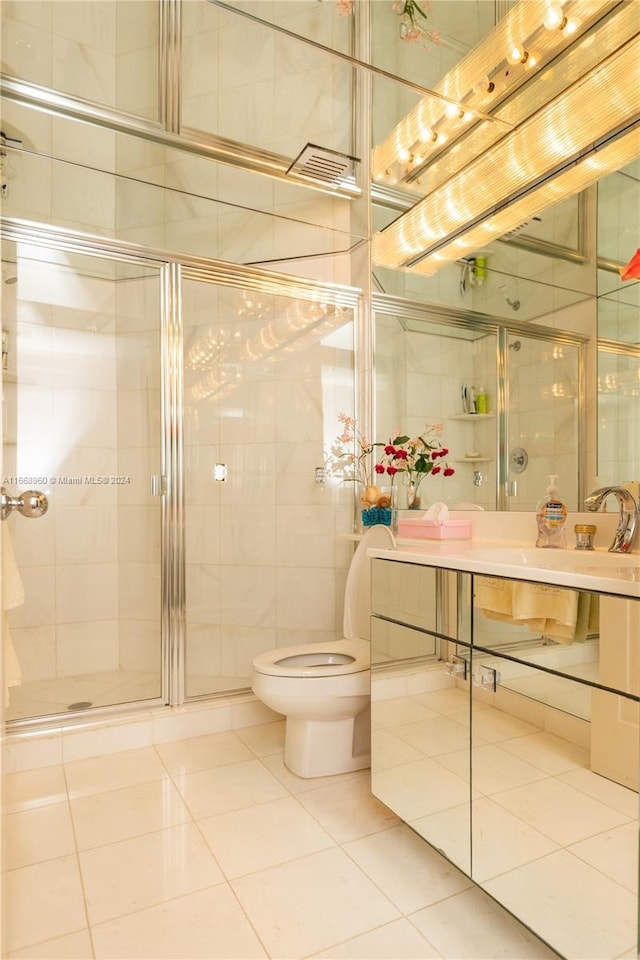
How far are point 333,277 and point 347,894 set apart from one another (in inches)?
96.3

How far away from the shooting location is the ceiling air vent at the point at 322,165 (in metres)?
2.46

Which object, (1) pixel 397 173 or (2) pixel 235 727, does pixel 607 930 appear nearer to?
(2) pixel 235 727

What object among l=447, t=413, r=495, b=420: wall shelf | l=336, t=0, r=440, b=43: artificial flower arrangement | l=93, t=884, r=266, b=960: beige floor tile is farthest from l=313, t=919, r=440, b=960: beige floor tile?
l=336, t=0, r=440, b=43: artificial flower arrangement

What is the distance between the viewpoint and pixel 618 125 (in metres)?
1.54

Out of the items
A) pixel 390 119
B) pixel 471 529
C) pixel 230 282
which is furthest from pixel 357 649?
pixel 390 119

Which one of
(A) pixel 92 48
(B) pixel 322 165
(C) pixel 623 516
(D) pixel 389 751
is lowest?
(D) pixel 389 751

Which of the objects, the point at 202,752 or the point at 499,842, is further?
the point at 202,752

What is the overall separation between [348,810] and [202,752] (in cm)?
70

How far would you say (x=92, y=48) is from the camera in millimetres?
2561

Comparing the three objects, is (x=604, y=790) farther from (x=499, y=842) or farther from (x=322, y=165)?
(x=322, y=165)

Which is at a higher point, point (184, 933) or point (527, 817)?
point (527, 817)

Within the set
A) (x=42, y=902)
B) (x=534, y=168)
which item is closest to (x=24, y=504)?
(x=42, y=902)

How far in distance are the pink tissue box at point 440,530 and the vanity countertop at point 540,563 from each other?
0.09m

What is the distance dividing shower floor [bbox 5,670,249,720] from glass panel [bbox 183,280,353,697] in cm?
1
